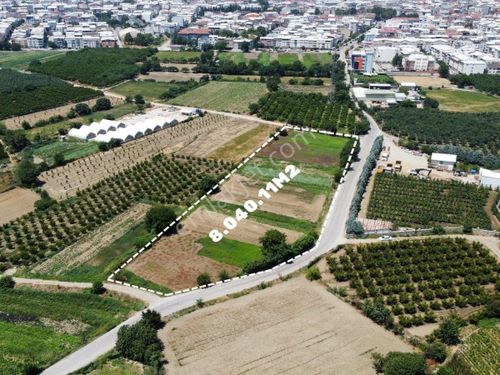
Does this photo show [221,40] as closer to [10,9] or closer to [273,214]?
[273,214]

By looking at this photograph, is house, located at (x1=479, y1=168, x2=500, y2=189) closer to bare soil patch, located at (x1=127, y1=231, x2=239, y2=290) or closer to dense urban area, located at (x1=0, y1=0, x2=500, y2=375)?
dense urban area, located at (x1=0, y1=0, x2=500, y2=375)

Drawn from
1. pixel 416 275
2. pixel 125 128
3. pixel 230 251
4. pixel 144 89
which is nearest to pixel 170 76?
pixel 144 89

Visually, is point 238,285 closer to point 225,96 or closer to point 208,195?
point 208,195

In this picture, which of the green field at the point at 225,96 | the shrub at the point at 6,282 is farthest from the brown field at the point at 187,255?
the green field at the point at 225,96

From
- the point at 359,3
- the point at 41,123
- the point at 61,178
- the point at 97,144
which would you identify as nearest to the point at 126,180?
the point at 61,178

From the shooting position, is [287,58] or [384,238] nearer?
[384,238]

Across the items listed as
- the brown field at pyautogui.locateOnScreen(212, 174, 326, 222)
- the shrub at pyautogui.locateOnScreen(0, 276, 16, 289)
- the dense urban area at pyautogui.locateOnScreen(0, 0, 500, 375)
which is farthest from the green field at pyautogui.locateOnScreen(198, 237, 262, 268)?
the shrub at pyautogui.locateOnScreen(0, 276, 16, 289)
